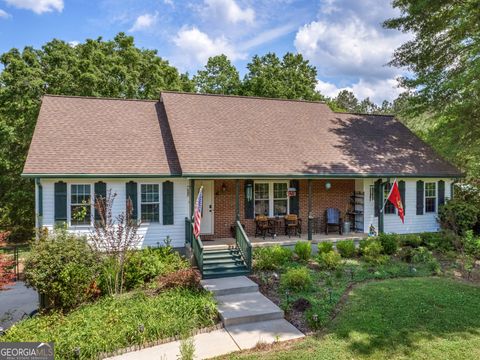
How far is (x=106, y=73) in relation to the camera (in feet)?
72.8

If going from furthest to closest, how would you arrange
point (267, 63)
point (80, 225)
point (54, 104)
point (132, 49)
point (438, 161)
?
point (267, 63) → point (132, 49) → point (438, 161) → point (54, 104) → point (80, 225)

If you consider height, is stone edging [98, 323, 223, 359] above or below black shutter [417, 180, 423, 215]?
below

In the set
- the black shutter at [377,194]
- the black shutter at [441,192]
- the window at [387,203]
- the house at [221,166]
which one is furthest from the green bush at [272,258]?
the black shutter at [441,192]

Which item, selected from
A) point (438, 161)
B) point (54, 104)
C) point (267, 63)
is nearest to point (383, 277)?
point (438, 161)

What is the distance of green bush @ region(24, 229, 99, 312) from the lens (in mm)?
7699

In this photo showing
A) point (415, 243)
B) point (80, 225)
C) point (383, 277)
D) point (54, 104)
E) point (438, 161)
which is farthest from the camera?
point (438, 161)

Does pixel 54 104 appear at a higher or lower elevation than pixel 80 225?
higher

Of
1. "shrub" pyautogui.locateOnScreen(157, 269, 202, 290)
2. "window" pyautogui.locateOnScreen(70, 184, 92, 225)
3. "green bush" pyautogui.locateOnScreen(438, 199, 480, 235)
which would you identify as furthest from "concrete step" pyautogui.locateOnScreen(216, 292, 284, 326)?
"green bush" pyautogui.locateOnScreen(438, 199, 480, 235)

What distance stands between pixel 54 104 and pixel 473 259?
656 inches

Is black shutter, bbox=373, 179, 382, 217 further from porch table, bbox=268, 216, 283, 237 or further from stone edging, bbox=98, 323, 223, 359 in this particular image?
stone edging, bbox=98, 323, 223, 359

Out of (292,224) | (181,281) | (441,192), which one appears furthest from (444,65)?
(181,281)

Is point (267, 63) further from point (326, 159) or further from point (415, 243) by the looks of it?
point (415, 243)

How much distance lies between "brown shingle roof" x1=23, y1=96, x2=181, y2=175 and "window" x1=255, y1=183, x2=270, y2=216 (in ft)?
11.3

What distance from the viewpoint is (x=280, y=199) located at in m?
14.2
